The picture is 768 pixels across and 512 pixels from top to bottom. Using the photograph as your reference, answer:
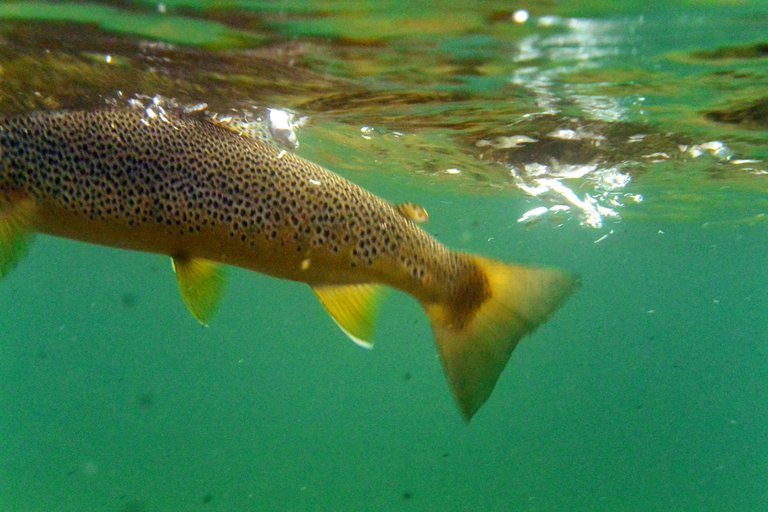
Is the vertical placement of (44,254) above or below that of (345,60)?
below

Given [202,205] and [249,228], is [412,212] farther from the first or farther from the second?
[202,205]

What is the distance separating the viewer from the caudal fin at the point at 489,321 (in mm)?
3607

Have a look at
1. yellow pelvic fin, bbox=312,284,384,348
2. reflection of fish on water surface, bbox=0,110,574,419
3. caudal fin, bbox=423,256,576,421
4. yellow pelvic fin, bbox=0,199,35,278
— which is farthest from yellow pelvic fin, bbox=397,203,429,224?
yellow pelvic fin, bbox=0,199,35,278

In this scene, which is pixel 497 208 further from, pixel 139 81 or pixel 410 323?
pixel 410 323

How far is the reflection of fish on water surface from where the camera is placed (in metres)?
3.79

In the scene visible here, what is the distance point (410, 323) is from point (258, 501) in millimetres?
50590

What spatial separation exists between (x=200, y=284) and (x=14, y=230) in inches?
47.5

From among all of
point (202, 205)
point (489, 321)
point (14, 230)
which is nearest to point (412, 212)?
point (489, 321)

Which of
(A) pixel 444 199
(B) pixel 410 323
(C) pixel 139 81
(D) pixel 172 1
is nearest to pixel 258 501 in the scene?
(A) pixel 444 199

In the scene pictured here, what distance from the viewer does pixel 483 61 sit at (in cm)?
725

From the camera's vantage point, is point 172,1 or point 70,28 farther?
point 70,28

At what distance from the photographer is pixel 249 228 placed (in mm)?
3787

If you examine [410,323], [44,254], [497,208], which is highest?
[497,208]

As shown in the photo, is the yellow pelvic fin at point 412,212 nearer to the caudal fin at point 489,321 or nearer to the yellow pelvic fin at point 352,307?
the caudal fin at point 489,321
